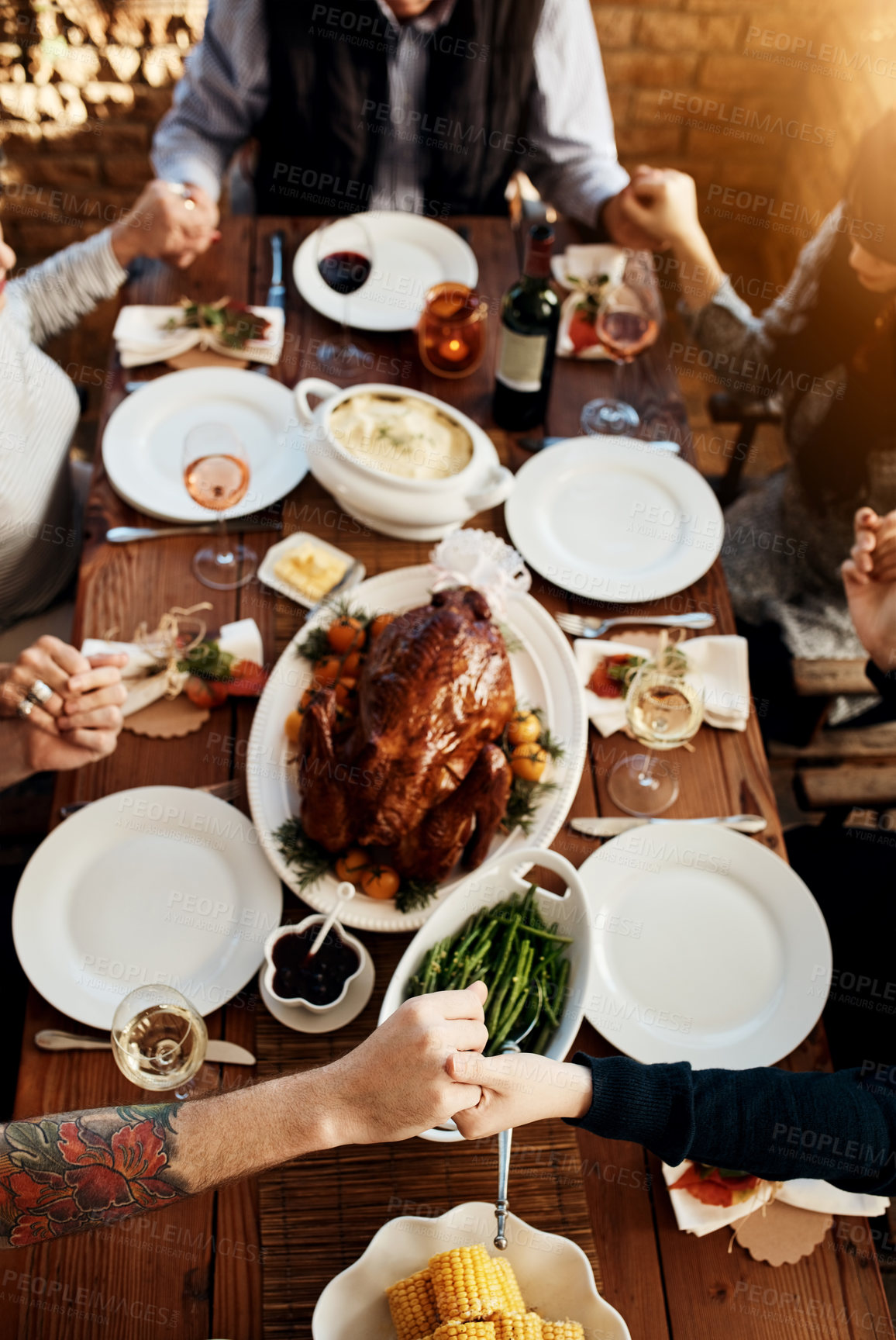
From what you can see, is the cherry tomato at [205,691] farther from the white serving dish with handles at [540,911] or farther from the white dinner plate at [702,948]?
the white dinner plate at [702,948]

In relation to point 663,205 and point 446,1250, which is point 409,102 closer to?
point 663,205

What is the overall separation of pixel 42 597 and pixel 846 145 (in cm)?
342

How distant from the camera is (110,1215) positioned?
1285mm

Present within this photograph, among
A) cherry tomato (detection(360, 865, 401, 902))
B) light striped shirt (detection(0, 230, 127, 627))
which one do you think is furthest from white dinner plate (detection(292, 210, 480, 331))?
cherry tomato (detection(360, 865, 401, 902))

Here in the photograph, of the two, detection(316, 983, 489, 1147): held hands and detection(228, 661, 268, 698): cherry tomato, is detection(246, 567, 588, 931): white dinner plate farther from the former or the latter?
detection(316, 983, 489, 1147): held hands

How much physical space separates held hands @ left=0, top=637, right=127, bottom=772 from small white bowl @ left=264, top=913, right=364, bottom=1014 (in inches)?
19.0

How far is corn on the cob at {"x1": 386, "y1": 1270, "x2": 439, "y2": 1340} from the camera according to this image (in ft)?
3.95

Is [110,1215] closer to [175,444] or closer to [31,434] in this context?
[175,444]

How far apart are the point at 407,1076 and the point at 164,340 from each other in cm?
175

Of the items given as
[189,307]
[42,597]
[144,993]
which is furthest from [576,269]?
[144,993]

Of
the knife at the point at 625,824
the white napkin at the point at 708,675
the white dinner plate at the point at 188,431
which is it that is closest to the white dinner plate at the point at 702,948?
the knife at the point at 625,824

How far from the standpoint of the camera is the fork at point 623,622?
1962 mm

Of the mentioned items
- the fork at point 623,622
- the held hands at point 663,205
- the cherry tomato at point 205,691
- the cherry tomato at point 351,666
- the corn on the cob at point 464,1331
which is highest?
the held hands at point 663,205

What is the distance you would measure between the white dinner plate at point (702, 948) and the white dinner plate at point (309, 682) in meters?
0.15
